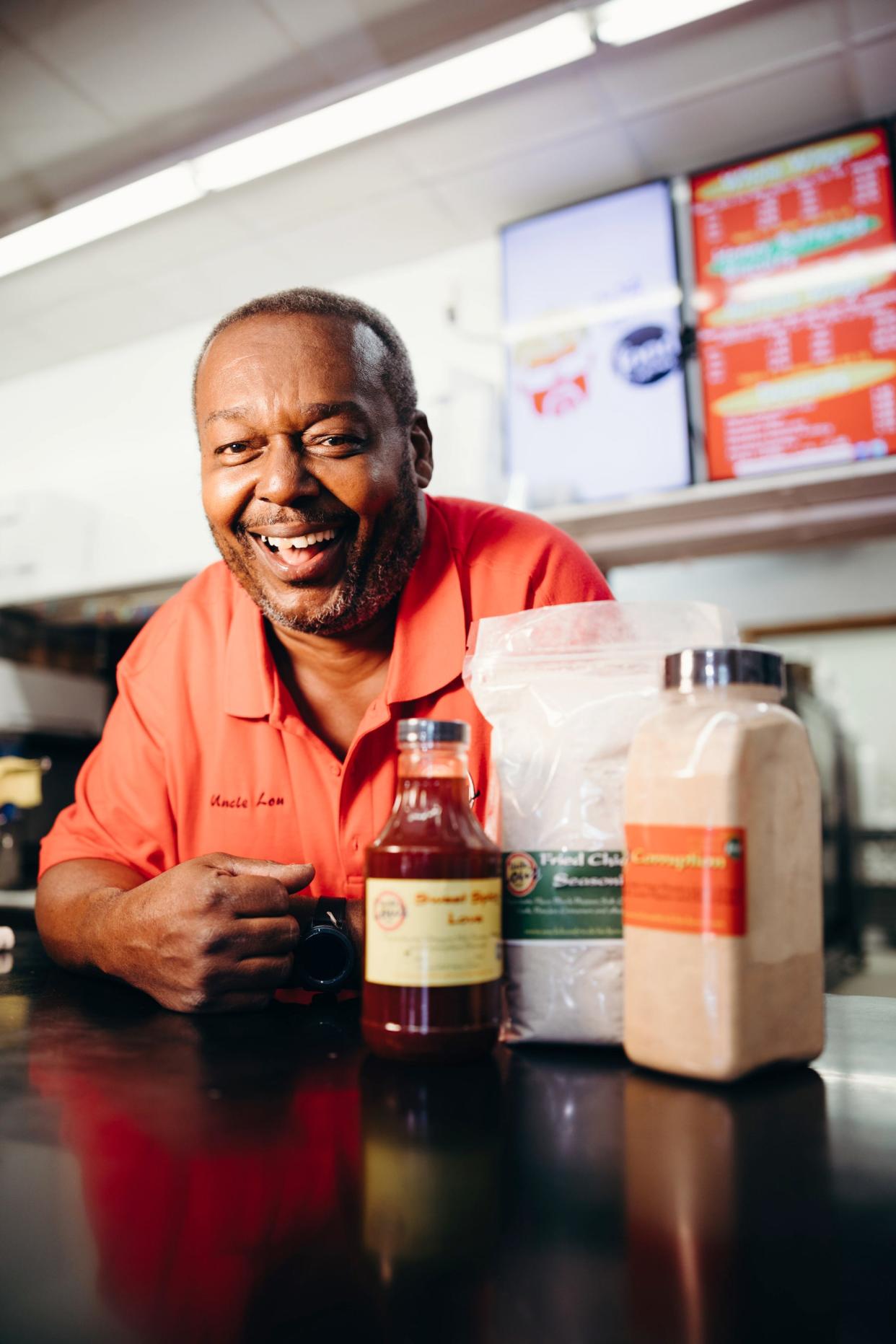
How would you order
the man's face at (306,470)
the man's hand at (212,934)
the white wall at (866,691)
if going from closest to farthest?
1. the man's hand at (212,934)
2. the man's face at (306,470)
3. the white wall at (866,691)

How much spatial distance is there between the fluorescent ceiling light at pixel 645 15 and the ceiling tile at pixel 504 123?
15cm

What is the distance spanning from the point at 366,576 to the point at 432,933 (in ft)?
2.22

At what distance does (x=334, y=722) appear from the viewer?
1.22 m

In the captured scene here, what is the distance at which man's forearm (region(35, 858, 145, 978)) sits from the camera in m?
0.82

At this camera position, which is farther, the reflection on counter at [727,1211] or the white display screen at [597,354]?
the white display screen at [597,354]

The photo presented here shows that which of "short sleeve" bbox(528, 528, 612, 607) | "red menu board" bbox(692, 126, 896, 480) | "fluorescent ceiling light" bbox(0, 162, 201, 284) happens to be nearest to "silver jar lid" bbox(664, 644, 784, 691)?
"short sleeve" bbox(528, 528, 612, 607)

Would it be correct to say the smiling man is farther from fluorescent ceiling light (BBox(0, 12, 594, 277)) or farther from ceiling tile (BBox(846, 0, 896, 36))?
ceiling tile (BBox(846, 0, 896, 36))

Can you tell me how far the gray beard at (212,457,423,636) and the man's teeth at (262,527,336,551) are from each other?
3 cm

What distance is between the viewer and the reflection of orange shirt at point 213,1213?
312 mm

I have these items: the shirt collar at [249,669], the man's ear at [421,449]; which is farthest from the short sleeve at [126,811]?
the man's ear at [421,449]

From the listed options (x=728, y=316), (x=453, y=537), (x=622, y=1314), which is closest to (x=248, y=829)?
(x=453, y=537)

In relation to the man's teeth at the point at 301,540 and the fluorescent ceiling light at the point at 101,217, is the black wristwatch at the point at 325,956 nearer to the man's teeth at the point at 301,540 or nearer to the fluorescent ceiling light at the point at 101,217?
the man's teeth at the point at 301,540

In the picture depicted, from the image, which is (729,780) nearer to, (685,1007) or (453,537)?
(685,1007)

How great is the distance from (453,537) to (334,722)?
0.29 metres
